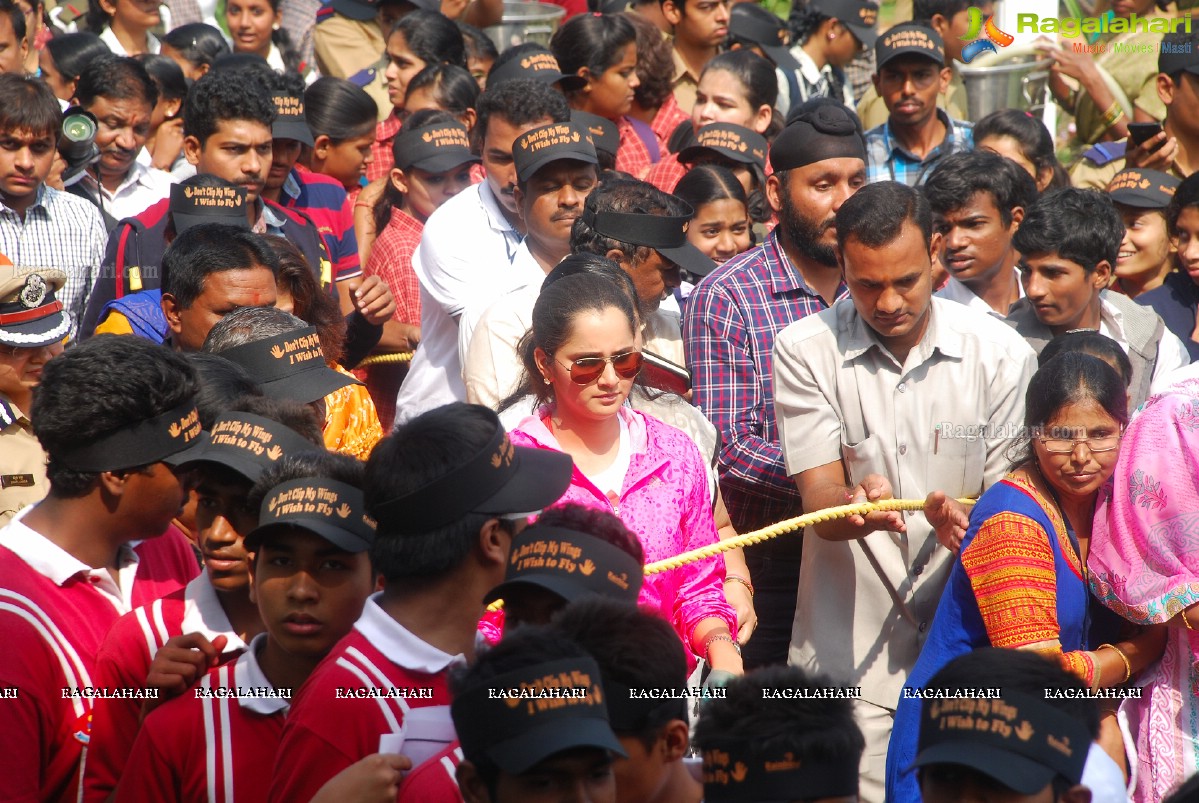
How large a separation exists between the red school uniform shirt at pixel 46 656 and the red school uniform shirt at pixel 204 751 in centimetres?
22

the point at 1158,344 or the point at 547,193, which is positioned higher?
the point at 547,193

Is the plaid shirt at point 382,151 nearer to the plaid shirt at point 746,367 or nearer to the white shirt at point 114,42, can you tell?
the white shirt at point 114,42

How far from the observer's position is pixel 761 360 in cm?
483

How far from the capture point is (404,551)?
274 centimetres

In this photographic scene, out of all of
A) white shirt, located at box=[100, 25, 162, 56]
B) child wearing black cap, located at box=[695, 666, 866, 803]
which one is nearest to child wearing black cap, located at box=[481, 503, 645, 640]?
child wearing black cap, located at box=[695, 666, 866, 803]

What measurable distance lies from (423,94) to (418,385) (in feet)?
9.09

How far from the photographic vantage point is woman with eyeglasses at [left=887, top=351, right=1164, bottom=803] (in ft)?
11.2

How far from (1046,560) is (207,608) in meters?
2.03

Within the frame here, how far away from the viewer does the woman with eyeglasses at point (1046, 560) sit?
3426 millimetres

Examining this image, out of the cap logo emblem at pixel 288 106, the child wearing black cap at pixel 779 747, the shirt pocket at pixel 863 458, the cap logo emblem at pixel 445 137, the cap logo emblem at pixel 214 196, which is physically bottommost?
the cap logo emblem at pixel 445 137

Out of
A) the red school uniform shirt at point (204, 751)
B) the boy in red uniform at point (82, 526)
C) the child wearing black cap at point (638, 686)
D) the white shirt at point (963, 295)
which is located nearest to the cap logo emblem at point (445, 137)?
the white shirt at point (963, 295)

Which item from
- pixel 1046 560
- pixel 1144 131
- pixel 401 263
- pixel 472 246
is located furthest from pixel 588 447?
pixel 1144 131

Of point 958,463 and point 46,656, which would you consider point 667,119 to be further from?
point 46,656

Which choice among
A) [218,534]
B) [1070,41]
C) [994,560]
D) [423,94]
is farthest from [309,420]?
[1070,41]
